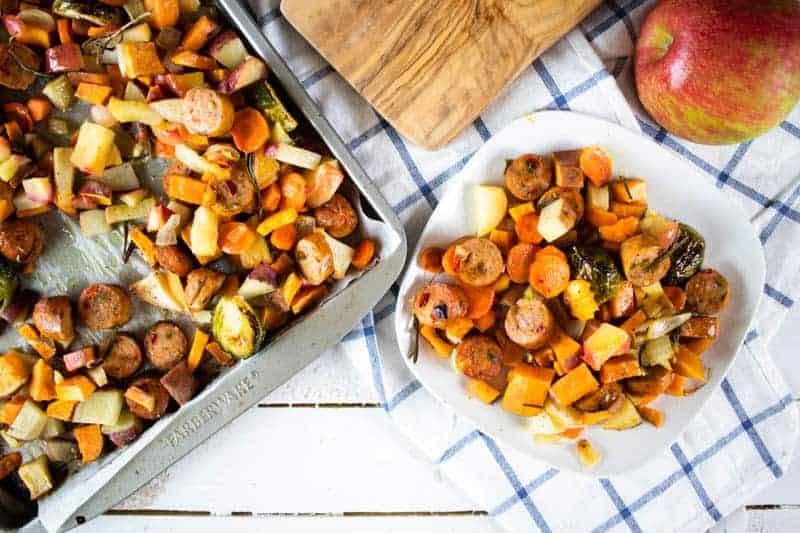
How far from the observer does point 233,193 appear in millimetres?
1964

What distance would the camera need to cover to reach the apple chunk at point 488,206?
2121mm

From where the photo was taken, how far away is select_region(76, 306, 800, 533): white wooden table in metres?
2.39

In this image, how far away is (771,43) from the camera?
77.2 inches

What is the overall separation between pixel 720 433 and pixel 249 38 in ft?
6.12

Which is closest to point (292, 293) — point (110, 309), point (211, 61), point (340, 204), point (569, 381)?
point (340, 204)

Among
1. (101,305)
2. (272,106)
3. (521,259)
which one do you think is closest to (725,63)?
(521,259)

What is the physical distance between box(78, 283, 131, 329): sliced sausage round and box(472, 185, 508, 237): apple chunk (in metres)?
1.01

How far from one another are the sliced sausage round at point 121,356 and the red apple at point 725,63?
162 centimetres

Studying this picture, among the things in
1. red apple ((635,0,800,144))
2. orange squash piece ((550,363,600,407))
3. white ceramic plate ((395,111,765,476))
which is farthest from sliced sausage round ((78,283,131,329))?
red apple ((635,0,800,144))

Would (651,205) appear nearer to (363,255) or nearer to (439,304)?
(439,304)

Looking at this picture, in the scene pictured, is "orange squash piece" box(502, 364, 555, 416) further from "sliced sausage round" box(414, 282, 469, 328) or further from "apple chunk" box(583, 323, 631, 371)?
"sliced sausage round" box(414, 282, 469, 328)

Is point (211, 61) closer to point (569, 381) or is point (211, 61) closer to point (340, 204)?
point (340, 204)

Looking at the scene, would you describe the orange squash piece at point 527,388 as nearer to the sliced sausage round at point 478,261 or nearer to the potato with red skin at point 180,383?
the sliced sausage round at point 478,261

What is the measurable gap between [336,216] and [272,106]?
331 mm
